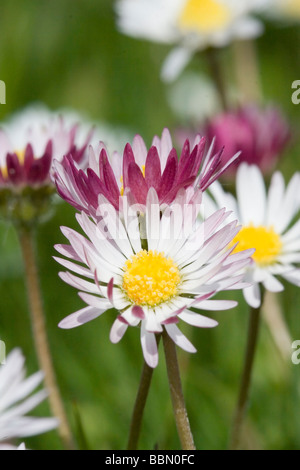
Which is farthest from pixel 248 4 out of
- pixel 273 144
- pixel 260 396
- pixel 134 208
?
pixel 134 208

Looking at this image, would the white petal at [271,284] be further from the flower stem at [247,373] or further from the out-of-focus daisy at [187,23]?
the out-of-focus daisy at [187,23]

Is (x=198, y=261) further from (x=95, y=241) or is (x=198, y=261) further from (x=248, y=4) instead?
(x=248, y=4)

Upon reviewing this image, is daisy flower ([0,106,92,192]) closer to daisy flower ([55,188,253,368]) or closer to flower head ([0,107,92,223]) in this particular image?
flower head ([0,107,92,223])

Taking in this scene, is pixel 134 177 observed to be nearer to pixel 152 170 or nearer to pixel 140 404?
pixel 152 170

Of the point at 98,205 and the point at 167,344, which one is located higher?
the point at 98,205

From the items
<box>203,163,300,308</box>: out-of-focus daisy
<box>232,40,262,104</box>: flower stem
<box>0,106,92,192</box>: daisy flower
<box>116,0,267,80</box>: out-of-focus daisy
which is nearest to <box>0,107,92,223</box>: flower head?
<box>0,106,92,192</box>: daisy flower

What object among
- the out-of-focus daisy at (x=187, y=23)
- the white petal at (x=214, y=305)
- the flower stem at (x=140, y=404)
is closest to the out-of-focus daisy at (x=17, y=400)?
the flower stem at (x=140, y=404)

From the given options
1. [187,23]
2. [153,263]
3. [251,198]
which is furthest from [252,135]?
[153,263]
